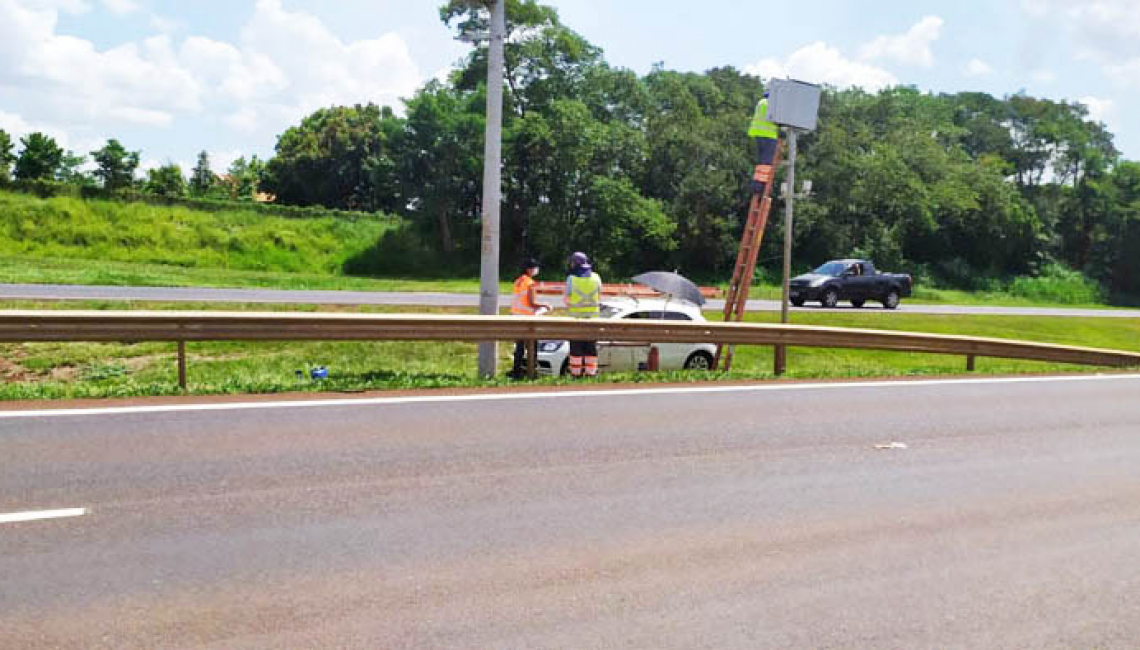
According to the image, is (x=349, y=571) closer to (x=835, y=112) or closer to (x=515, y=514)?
(x=515, y=514)

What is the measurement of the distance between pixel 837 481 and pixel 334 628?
4330 mm

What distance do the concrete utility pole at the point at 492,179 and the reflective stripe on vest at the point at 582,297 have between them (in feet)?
3.50

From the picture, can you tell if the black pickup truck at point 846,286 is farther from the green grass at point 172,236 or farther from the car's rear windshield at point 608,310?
the green grass at point 172,236

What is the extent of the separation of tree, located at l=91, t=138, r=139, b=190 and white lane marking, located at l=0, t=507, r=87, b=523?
50.1 m

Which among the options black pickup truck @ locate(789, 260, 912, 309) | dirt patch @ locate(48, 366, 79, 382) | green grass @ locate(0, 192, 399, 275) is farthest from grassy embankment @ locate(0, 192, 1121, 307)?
dirt patch @ locate(48, 366, 79, 382)

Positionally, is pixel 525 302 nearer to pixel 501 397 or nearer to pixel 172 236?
pixel 501 397

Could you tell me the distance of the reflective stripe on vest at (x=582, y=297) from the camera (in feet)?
40.8

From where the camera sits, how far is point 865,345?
14.5m

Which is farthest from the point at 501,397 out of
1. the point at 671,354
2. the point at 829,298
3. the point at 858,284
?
the point at 858,284

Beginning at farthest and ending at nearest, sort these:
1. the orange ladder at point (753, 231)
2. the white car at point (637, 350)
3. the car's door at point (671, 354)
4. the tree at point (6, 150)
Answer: the tree at point (6, 150) → the orange ladder at point (753, 231) → the car's door at point (671, 354) → the white car at point (637, 350)

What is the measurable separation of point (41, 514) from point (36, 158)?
50.3 m

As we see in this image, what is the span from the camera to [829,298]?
99.2 ft

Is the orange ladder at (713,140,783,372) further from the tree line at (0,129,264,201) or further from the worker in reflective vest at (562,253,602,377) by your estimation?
the tree line at (0,129,264,201)

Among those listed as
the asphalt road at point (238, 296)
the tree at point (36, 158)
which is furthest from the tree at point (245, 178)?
the asphalt road at point (238, 296)
